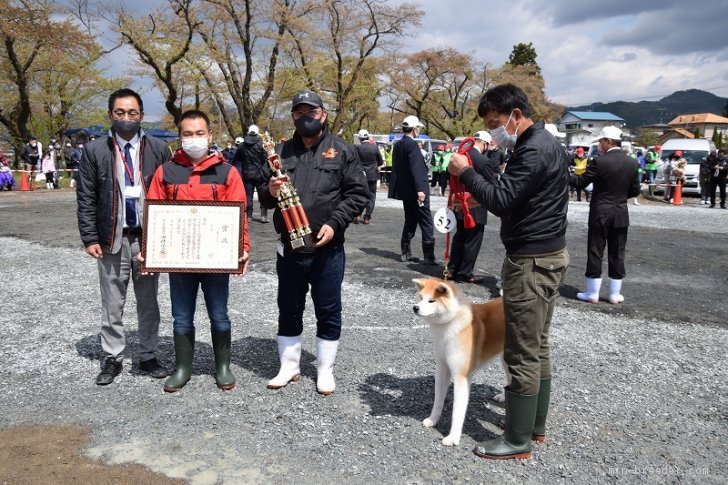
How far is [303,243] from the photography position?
363cm

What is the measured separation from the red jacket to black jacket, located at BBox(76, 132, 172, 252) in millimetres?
304

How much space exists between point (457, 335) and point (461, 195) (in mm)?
3149

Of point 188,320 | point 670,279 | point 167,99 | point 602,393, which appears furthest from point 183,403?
point 167,99

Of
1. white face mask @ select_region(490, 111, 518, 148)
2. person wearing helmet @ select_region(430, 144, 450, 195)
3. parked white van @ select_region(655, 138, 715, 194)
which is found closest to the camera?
white face mask @ select_region(490, 111, 518, 148)

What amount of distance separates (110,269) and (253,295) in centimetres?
267

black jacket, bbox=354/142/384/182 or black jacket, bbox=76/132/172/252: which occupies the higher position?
black jacket, bbox=354/142/384/182

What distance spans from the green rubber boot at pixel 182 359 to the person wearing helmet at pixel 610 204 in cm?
484

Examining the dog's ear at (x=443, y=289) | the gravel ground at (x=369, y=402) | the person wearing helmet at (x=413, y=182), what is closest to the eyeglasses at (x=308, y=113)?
the dog's ear at (x=443, y=289)

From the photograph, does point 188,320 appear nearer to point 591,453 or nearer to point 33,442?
point 33,442

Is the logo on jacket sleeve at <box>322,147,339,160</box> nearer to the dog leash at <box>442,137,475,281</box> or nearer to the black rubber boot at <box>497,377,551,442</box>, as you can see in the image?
the dog leash at <box>442,137,475,281</box>

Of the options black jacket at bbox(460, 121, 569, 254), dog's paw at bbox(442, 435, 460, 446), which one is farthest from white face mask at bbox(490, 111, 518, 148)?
dog's paw at bbox(442, 435, 460, 446)

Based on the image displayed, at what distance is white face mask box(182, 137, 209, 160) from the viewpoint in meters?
3.75

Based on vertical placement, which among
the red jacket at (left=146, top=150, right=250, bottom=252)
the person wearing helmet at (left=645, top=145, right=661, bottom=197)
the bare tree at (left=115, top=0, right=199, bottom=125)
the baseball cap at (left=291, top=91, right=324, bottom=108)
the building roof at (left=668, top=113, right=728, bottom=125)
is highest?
the building roof at (left=668, top=113, right=728, bottom=125)

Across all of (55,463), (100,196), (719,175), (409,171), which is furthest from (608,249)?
(719,175)
